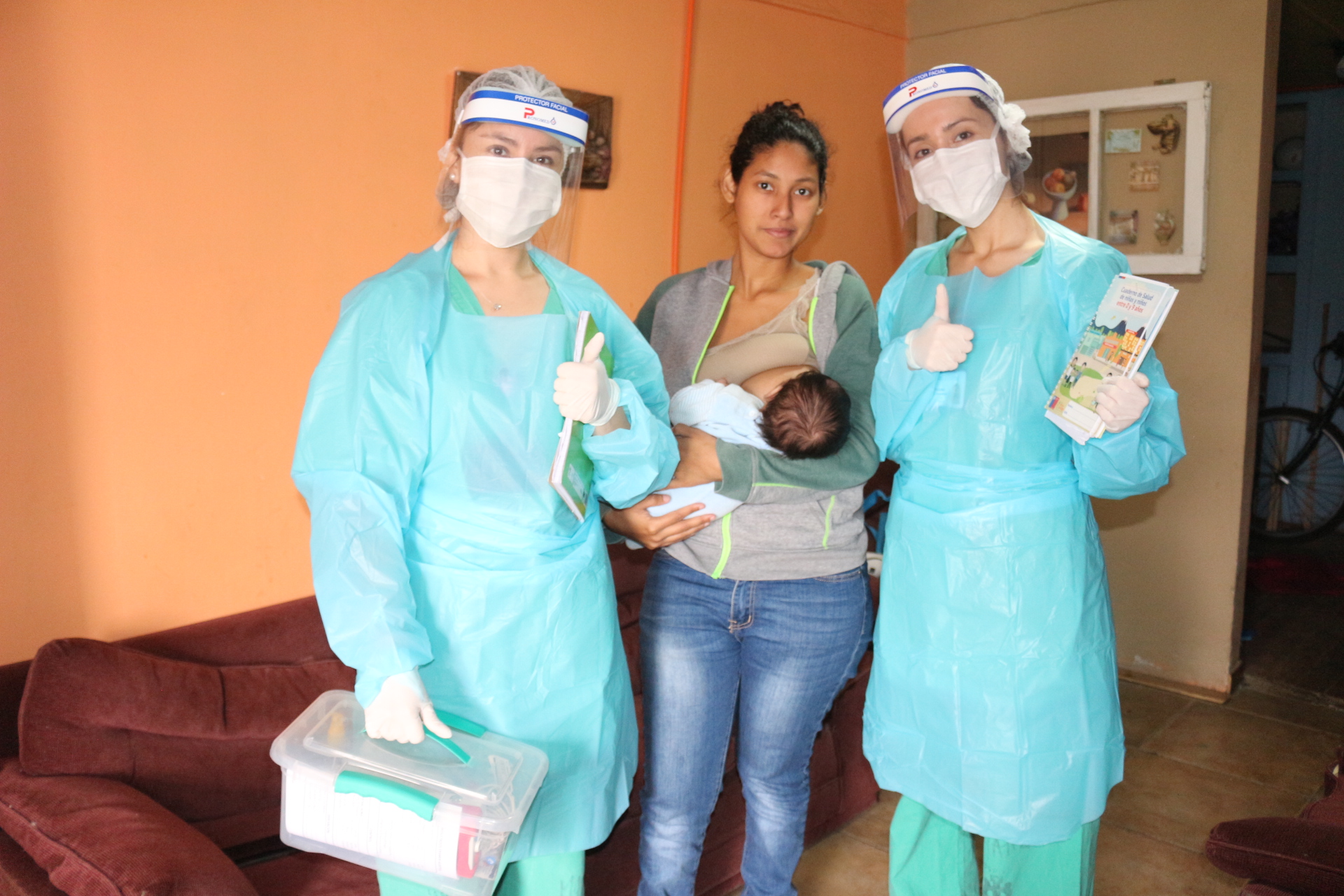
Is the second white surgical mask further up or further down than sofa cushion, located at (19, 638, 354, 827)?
further up

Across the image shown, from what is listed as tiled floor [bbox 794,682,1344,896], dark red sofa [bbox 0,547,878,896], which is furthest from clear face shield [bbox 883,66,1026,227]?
tiled floor [bbox 794,682,1344,896]

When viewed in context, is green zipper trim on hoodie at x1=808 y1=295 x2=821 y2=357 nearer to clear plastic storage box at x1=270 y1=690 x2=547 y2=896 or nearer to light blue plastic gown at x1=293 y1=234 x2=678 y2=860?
light blue plastic gown at x1=293 y1=234 x2=678 y2=860

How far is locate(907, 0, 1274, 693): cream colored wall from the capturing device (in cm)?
282

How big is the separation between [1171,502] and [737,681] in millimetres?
2034

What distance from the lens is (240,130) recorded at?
188cm

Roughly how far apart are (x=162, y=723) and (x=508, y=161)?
1.09m

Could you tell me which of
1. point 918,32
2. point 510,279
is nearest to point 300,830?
point 510,279

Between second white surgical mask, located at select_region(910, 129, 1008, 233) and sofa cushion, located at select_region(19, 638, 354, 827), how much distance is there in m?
1.38

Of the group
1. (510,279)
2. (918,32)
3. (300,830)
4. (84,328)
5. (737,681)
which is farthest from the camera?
(918,32)

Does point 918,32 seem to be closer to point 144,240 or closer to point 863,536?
point 863,536

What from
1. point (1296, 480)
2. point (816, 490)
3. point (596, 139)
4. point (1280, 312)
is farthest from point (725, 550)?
point (1280, 312)

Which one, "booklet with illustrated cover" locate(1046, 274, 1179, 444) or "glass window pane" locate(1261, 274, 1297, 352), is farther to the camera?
"glass window pane" locate(1261, 274, 1297, 352)

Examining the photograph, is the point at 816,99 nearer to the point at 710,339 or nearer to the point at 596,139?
the point at 596,139

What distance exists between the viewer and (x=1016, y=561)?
146 cm
